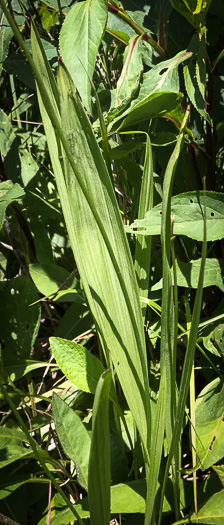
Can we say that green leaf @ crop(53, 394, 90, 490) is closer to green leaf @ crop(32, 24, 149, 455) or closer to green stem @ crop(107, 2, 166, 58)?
green leaf @ crop(32, 24, 149, 455)

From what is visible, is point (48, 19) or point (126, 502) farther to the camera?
point (48, 19)

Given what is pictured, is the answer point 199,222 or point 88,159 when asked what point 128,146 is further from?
point 88,159

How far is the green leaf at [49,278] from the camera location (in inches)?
46.2

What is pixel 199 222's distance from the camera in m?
0.87

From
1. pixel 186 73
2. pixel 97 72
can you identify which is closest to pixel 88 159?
pixel 186 73

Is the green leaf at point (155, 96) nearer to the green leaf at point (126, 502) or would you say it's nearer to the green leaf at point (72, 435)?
the green leaf at point (72, 435)

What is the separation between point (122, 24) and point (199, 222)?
46cm

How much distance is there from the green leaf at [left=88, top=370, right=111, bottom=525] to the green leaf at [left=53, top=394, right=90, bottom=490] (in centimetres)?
13

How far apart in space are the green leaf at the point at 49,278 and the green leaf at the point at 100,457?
56 centimetres

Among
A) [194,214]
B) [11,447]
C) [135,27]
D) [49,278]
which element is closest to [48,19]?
[135,27]

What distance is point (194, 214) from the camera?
34.6 inches

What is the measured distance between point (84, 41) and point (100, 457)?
604 millimetres

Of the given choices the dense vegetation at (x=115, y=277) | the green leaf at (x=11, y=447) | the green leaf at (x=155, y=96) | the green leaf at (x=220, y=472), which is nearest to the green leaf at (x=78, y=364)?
the dense vegetation at (x=115, y=277)

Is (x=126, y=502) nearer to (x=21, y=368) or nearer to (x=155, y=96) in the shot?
(x=21, y=368)
